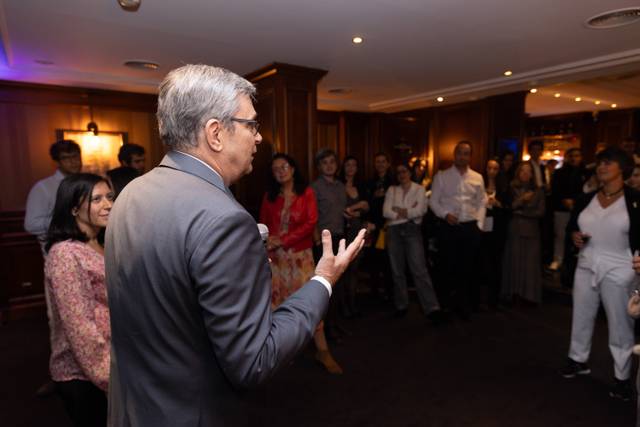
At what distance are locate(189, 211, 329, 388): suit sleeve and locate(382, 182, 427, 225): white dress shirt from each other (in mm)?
3306

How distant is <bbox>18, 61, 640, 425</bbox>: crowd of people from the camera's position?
2.92ft

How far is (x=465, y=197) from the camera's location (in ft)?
12.9

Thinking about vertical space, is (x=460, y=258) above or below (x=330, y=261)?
below

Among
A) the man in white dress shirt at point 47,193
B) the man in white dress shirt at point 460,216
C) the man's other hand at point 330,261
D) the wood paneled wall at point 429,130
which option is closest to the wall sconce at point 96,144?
the man in white dress shirt at point 47,193

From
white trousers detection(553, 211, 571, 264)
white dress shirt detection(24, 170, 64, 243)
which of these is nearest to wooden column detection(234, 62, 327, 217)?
white dress shirt detection(24, 170, 64, 243)

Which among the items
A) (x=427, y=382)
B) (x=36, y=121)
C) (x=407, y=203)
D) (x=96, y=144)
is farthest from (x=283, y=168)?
(x=36, y=121)

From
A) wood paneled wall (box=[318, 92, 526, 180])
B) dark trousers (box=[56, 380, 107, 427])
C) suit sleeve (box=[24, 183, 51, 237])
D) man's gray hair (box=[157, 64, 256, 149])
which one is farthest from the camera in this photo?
wood paneled wall (box=[318, 92, 526, 180])

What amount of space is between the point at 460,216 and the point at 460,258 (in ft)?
1.46

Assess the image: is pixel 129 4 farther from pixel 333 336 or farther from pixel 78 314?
pixel 333 336

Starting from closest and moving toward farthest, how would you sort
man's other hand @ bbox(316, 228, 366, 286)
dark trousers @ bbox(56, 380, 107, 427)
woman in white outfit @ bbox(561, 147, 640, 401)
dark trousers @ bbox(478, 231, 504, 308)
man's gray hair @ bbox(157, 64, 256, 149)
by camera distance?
man's gray hair @ bbox(157, 64, 256, 149) < man's other hand @ bbox(316, 228, 366, 286) < dark trousers @ bbox(56, 380, 107, 427) < woman in white outfit @ bbox(561, 147, 640, 401) < dark trousers @ bbox(478, 231, 504, 308)

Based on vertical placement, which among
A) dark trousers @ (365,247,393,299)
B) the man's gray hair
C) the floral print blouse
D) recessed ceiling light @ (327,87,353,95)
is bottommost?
dark trousers @ (365,247,393,299)

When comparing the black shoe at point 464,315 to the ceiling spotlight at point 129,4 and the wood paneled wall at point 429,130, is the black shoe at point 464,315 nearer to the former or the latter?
the wood paneled wall at point 429,130

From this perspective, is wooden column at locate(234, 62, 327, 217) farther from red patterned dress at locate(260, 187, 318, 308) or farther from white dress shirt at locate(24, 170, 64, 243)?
white dress shirt at locate(24, 170, 64, 243)

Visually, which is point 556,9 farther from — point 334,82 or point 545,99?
point 545,99
